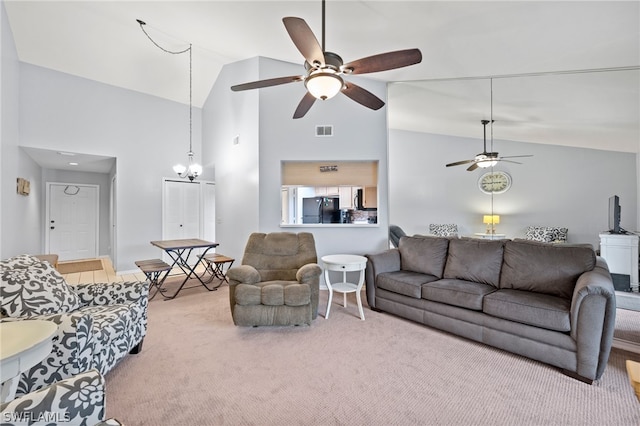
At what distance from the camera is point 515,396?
182 centimetres

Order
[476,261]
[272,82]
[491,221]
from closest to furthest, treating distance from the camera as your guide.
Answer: [272,82], [476,261], [491,221]

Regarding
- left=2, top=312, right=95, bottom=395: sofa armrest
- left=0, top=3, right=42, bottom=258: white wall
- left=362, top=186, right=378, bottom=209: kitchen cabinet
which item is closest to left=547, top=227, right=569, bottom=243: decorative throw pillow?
left=362, top=186, right=378, bottom=209: kitchen cabinet

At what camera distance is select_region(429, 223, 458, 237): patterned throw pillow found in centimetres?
681

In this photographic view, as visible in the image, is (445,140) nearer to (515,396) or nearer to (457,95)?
(457,95)

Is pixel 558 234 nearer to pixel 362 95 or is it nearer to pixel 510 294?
pixel 510 294

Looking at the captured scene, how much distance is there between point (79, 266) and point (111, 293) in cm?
558

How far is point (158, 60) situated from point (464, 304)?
598 cm

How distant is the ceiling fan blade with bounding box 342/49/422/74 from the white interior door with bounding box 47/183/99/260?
8.18m

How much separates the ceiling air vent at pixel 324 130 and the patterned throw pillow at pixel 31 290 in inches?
138

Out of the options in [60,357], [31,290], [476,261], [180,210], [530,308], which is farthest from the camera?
[180,210]

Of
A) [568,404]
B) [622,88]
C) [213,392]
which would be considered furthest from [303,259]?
[622,88]

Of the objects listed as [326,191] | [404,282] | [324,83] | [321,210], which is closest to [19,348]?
[324,83]

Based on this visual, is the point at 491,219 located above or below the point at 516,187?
below

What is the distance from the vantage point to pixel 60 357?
1.59 m
